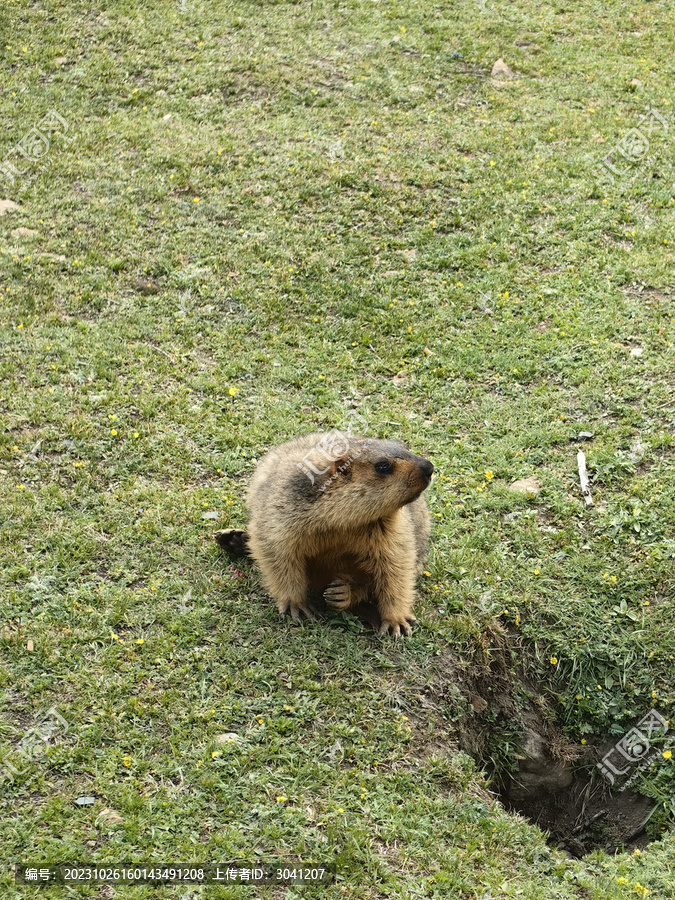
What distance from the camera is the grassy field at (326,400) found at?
16.7ft

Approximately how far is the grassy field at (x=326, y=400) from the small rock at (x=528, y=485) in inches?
2.8

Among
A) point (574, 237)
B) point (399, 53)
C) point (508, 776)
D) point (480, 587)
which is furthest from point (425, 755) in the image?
point (399, 53)

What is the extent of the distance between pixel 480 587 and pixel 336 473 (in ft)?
5.36

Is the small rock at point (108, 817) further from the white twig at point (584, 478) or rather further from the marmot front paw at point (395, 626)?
the white twig at point (584, 478)

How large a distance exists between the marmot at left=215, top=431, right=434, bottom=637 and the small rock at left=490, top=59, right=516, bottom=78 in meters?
9.27

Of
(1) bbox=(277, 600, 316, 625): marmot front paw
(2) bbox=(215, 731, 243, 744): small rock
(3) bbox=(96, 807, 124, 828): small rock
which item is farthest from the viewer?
(1) bbox=(277, 600, 316, 625): marmot front paw

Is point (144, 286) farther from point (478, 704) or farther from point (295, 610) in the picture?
point (478, 704)

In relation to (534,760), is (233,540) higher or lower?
higher

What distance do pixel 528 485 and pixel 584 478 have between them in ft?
1.56

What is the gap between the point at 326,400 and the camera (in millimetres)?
8391

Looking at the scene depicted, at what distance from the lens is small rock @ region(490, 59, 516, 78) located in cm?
1328

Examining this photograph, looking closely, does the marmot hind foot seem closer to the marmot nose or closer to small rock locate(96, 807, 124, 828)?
the marmot nose

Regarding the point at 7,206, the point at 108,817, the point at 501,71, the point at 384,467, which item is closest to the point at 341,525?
the point at 384,467

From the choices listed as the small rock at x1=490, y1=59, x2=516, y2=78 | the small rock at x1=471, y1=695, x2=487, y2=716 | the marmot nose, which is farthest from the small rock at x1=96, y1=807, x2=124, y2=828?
the small rock at x1=490, y1=59, x2=516, y2=78
